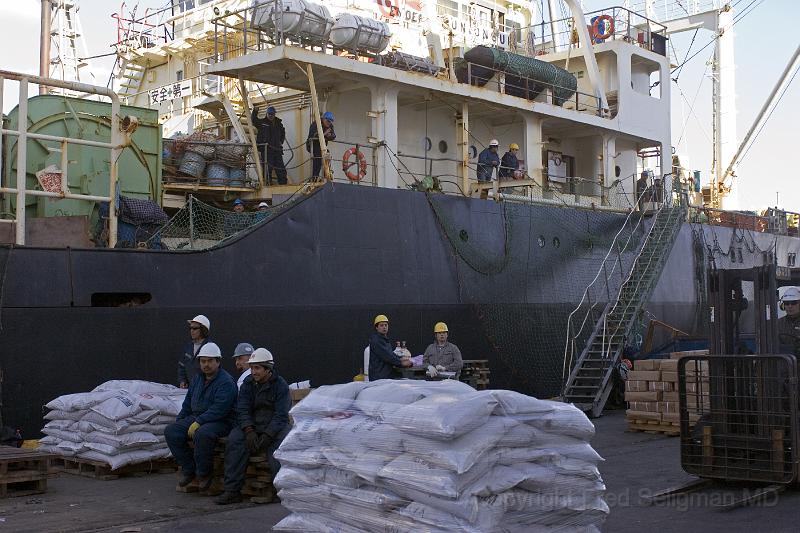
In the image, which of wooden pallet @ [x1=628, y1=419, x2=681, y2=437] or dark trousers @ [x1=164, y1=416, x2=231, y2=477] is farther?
wooden pallet @ [x1=628, y1=419, x2=681, y2=437]

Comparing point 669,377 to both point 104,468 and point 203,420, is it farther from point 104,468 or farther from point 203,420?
point 104,468

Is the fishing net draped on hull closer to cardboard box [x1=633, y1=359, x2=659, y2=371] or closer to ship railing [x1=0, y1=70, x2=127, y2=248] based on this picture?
A: cardboard box [x1=633, y1=359, x2=659, y2=371]

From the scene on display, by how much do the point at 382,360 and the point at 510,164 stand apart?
20.5ft

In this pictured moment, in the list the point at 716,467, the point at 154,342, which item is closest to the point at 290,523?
the point at 716,467

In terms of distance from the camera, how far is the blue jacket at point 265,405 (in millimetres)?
7367

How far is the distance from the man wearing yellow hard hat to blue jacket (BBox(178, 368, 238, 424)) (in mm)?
8485

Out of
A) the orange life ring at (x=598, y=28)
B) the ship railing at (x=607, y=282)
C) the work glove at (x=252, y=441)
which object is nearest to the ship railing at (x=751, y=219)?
the ship railing at (x=607, y=282)

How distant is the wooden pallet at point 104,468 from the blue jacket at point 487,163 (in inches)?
310

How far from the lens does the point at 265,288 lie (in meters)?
11.2

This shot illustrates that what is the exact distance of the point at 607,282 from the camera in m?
15.5

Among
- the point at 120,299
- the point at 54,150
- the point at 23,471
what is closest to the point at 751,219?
the point at 120,299

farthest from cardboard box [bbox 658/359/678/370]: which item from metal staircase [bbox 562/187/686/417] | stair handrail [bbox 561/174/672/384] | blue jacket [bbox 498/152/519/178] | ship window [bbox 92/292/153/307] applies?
ship window [bbox 92/292/153/307]

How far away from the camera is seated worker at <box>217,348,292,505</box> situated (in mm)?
7336

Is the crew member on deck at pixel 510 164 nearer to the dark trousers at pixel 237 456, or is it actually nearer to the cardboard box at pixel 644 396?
the cardboard box at pixel 644 396
